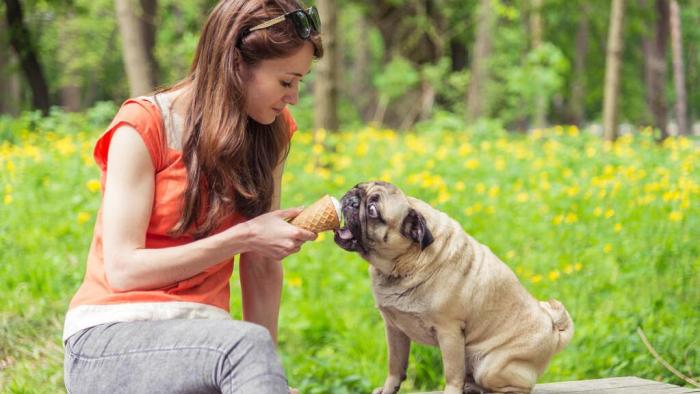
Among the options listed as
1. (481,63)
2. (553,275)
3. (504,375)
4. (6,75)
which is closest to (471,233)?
(553,275)

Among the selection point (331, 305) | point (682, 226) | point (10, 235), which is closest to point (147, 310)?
point (331, 305)

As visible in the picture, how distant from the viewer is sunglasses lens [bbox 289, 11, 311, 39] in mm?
2518

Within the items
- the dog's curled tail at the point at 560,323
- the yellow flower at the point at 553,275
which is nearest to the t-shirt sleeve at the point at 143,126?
the dog's curled tail at the point at 560,323

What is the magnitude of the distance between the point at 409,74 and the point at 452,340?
11.6 m

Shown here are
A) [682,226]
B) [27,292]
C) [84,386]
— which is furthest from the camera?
[682,226]

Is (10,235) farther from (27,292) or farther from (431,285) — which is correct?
(431,285)

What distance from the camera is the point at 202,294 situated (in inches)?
103

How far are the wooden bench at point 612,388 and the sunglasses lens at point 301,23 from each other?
1431 millimetres

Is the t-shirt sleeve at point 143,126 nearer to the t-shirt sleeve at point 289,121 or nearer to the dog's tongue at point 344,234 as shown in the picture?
the t-shirt sleeve at point 289,121

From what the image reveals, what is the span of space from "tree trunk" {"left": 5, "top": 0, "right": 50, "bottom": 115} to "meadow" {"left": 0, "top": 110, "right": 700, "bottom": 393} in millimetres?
7359

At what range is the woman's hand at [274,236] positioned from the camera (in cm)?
250

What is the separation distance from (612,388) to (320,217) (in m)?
1.46

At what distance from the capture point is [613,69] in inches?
379

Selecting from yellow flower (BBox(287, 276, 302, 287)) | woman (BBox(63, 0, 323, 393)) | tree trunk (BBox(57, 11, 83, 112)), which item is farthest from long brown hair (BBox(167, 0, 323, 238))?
tree trunk (BBox(57, 11, 83, 112))
